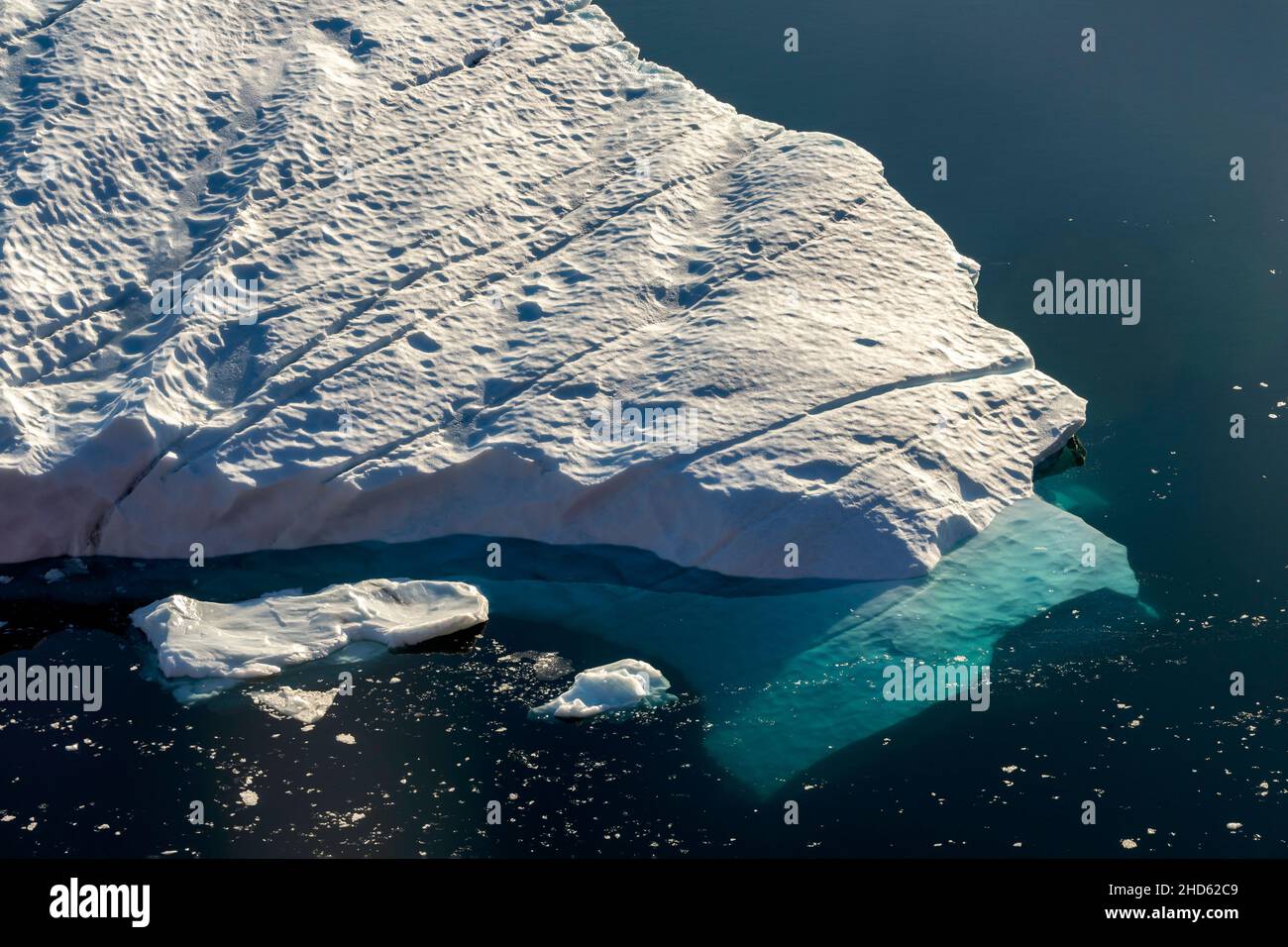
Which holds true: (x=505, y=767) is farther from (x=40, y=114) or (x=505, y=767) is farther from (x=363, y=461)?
(x=40, y=114)

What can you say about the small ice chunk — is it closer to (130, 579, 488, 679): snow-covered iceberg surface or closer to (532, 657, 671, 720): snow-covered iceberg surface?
(130, 579, 488, 679): snow-covered iceberg surface

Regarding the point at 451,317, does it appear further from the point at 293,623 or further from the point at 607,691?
the point at 607,691

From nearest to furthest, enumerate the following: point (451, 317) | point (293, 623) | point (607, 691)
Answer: point (607, 691)
point (293, 623)
point (451, 317)

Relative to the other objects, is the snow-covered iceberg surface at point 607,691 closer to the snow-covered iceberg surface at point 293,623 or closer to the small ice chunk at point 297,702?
the snow-covered iceberg surface at point 293,623

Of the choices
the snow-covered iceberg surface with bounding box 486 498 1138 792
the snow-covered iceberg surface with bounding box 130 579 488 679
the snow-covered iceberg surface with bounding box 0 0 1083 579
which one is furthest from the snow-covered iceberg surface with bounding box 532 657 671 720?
the snow-covered iceberg surface with bounding box 0 0 1083 579

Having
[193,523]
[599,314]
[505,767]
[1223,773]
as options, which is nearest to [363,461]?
[193,523]

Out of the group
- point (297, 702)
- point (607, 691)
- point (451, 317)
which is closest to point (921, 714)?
point (607, 691)

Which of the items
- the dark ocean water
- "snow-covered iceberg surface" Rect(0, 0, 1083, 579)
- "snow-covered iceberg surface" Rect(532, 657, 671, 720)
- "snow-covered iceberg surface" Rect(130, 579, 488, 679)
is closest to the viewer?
the dark ocean water
